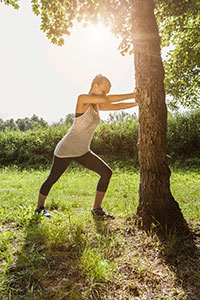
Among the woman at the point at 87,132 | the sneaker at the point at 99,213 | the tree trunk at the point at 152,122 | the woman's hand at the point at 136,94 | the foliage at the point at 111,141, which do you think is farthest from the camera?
the foliage at the point at 111,141

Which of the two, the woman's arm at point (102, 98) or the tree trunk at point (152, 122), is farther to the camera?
the woman's arm at point (102, 98)

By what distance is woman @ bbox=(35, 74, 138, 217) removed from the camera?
330cm

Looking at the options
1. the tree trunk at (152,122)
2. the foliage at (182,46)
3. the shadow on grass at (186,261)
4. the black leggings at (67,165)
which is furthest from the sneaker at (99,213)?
the foliage at (182,46)

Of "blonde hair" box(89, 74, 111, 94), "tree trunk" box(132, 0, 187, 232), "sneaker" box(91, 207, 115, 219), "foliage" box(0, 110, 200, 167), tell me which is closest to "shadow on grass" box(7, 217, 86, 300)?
"sneaker" box(91, 207, 115, 219)

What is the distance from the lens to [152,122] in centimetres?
304

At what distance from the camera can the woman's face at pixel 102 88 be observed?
130 inches

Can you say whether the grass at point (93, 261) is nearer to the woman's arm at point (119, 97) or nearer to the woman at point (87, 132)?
the woman at point (87, 132)

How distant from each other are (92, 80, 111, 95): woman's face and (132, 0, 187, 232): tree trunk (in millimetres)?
455

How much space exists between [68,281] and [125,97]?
238cm

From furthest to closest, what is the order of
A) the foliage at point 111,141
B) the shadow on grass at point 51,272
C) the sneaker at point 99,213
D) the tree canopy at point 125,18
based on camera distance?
1. the foliage at point 111,141
2. the tree canopy at point 125,18
3. the sneaker at point 99,213
4. the shadow on grass at point 51,272

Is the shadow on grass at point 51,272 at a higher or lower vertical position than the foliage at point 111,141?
lower

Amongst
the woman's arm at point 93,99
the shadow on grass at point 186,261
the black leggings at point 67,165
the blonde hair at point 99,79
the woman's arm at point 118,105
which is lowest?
the shadow on grass at point 186,261

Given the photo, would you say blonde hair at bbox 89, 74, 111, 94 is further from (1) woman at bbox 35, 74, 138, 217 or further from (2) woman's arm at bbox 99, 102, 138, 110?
(2) woman's arm at bbox 99, 102, 138, 110

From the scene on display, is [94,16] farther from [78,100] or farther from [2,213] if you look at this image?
[2,213]
